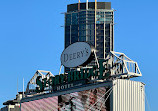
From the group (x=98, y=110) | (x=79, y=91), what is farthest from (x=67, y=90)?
(x=98, y=110)

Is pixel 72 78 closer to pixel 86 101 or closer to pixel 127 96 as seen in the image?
pixel 86 101

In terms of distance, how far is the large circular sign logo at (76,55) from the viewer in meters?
91.0

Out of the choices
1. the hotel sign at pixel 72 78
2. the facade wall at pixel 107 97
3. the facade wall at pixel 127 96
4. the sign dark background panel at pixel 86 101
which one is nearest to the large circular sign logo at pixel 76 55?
the hotel sign at pixel 72 78

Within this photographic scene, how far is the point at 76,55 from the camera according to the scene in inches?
3669

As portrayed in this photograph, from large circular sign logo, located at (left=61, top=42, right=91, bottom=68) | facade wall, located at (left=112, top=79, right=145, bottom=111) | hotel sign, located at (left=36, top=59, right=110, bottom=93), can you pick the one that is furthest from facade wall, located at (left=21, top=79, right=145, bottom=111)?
large circular sign logo, located at (left=61, top=42, right=91, bottom=68)

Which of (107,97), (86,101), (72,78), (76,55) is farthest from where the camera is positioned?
(76,55)

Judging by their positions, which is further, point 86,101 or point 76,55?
point 76,55

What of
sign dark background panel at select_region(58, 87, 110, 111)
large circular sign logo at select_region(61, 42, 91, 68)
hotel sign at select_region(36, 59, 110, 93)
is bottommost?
sign dark background panel at select_region(58, 87, 110, 111)

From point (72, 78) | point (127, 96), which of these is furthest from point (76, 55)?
point (127, 96)

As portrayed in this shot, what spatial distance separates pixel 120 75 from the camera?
82688mm

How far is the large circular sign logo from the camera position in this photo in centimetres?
9100

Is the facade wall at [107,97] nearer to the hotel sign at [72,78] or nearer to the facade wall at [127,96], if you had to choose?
the facade wall at [127,96]

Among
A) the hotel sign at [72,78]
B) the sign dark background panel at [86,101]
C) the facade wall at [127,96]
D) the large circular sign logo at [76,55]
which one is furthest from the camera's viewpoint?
the large circular sign logo at [76,55]

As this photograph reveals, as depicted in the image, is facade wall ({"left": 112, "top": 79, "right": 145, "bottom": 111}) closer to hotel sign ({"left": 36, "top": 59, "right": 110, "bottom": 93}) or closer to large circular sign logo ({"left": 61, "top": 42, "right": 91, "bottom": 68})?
hotel sign ({"left": 36, "top": 59, "right": 110, "bottom": 93})
